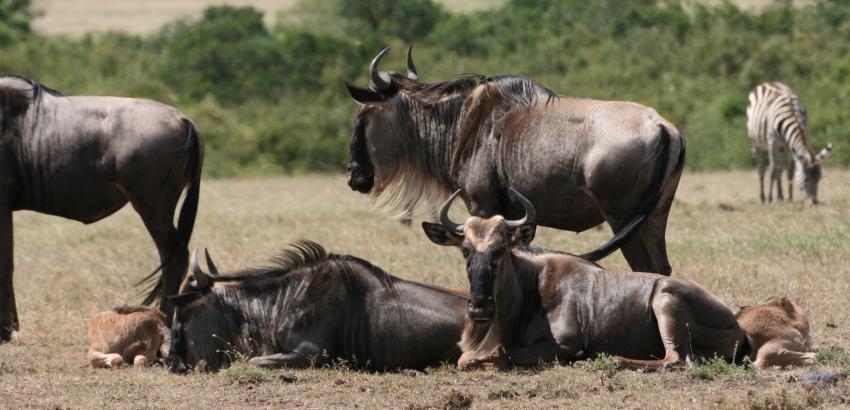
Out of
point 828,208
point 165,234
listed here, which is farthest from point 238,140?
point 165,234

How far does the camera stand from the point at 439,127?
9125mm

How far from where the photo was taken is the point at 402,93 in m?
9.31

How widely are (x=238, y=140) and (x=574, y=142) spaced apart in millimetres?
19542

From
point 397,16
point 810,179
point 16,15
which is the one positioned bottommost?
point 16,15

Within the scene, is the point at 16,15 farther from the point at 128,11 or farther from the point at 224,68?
the point at 128,11

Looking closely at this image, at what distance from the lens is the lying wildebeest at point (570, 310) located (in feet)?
24.2

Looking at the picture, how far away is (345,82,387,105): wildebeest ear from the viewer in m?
9.19

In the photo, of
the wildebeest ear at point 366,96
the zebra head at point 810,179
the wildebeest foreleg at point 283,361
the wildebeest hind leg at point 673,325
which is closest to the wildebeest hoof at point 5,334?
the wildebeest foreleg at point 283,361

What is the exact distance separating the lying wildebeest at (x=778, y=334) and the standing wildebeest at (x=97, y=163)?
3.94 m

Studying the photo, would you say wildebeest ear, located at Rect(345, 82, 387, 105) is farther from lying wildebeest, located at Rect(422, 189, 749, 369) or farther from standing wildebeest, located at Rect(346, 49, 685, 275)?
lying wildebeest, located at Rect(422, 189, 749, 369)

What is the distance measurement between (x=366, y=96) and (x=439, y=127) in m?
0.56

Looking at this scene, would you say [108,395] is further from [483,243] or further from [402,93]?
[402,93]

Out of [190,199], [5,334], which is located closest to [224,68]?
[190,199]

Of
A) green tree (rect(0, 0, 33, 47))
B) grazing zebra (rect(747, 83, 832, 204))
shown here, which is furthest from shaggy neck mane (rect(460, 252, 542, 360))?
green tree (rect(0, 0, 33, 47))
